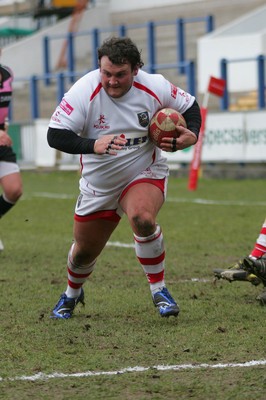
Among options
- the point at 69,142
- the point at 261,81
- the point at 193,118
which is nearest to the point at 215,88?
the point at 261,81

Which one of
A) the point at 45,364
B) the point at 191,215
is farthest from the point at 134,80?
the point at 191,215

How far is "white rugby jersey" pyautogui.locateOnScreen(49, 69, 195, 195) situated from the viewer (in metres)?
6.68

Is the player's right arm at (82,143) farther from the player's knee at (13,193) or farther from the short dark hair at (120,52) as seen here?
the player's knee at (13,193)

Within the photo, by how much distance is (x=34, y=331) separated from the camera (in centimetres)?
665

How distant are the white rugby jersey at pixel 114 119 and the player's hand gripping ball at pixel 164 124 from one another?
0.27 ft

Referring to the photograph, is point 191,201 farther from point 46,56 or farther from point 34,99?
point 46,56

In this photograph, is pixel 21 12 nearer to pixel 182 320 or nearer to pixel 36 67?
pixel 36 67

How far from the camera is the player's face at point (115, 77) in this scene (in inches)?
259

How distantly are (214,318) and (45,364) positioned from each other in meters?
1.68

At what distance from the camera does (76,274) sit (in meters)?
7.20

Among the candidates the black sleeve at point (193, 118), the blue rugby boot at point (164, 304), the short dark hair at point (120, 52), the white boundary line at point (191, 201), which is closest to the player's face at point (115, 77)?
the short dark hair at point (120, 52)

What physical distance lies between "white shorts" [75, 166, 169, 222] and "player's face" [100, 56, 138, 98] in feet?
2.02

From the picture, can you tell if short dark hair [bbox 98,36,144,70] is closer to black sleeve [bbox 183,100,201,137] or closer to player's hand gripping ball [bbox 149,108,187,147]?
player's hand gripping ball [bbox 149,108,187,147]

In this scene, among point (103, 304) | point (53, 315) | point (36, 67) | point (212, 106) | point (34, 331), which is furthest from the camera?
point (36, 67)
